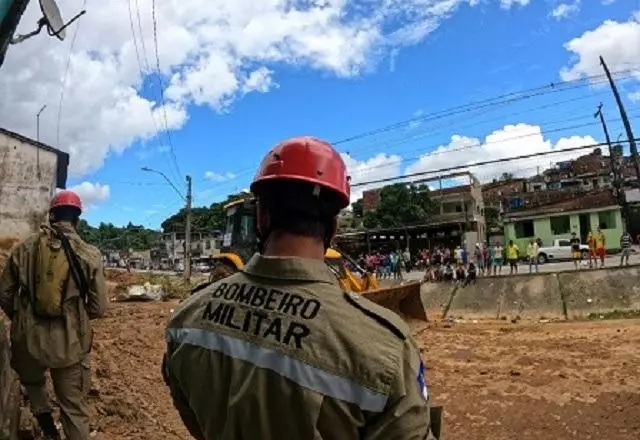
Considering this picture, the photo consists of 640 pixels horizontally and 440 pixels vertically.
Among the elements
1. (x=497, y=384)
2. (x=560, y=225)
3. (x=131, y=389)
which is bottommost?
(x=497, y=384)

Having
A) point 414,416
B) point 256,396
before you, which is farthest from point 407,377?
point 256,396

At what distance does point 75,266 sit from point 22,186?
15868 millimetres

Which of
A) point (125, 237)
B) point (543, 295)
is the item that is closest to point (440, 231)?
point (543, 295)

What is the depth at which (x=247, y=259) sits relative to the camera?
39.8 ft

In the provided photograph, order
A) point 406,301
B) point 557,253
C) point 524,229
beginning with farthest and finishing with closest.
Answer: point 524,229
point 557,253
point 406,301

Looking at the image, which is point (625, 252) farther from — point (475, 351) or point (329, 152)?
point (329, 152)

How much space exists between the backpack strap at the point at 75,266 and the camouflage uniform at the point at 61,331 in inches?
1.0

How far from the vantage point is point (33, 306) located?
375 centimetres

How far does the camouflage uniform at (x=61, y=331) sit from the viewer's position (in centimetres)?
375

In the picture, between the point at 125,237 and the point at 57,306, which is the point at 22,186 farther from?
the point at 125,237

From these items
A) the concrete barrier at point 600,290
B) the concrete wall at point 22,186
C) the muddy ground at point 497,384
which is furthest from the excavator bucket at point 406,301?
the concrete wall at point 22,186

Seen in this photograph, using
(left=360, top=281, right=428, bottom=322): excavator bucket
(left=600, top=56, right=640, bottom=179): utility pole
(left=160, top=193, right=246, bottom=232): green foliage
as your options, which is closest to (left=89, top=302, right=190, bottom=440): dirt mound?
(left=360, top=281, right=428, bottom=322): excavator bucket

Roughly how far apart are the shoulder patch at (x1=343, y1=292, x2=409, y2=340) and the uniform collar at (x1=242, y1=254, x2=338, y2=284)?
8 cm

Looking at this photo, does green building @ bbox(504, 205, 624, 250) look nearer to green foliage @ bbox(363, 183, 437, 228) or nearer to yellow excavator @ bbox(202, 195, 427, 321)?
green foliage @ bbox(363, 183, 437, 228)
